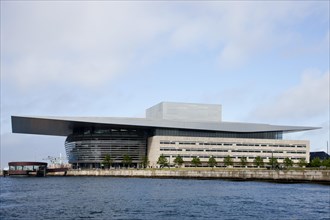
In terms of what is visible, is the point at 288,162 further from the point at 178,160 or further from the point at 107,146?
the point at 107,146

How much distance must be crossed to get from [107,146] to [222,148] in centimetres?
3142

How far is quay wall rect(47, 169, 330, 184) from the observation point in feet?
214

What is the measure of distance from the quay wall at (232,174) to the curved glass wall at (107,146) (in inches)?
427

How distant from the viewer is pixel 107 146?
12612 cm

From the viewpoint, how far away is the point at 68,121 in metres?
118

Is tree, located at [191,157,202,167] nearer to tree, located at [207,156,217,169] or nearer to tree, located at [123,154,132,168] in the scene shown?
tree, located at [207,156,217,169]

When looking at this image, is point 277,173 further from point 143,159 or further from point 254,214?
point 143,159

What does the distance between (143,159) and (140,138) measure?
7546 millimetres

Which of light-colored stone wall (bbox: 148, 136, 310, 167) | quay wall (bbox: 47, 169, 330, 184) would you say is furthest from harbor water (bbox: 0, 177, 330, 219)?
light-colored stone wall (bbox: 148, 136, 310, 167)

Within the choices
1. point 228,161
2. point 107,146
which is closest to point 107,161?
point 107,146

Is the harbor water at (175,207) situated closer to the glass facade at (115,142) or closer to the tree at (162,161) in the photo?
the tree at (162,161)

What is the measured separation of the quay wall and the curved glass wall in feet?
35.6

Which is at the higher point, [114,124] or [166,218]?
[114,124]

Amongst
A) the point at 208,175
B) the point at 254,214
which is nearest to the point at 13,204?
the point at 254,214
